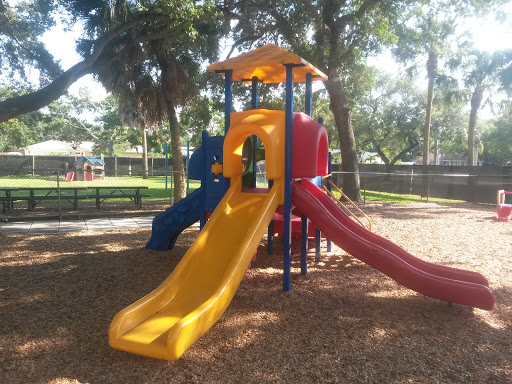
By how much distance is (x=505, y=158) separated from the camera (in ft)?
166

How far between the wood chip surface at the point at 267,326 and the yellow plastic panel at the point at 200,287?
21cm

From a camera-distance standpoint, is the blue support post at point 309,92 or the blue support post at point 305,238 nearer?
the blue support post at point 305,238

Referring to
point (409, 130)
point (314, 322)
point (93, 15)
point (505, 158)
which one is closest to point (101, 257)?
point (314, 322)

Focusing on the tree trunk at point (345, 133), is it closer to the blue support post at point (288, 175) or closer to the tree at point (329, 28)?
the tree at point (329, 28)

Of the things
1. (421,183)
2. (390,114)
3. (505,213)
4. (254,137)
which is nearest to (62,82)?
(254,137)

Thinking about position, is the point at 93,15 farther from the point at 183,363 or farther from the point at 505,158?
the point at 505,158

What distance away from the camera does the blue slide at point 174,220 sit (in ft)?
21.1

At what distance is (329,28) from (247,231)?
12.4 m

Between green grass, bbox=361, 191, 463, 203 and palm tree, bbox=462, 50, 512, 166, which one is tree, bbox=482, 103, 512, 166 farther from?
green grass, bbox=361, 191, 463, 203

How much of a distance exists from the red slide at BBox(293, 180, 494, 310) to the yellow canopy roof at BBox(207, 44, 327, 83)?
5.65ft

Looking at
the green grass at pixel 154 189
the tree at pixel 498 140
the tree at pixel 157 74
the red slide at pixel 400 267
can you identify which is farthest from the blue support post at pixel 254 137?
the tree at pixel 498 140

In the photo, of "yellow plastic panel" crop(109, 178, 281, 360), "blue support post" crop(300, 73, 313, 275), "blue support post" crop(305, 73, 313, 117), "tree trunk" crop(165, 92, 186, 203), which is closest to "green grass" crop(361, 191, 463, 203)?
"tree trunk" crop(165, 92, 186, 203)

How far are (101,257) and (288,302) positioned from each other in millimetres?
3701

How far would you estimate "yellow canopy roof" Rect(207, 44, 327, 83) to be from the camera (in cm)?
507
